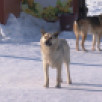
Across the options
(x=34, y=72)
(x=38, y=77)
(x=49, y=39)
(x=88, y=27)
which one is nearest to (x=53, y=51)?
(x=49, y=39)

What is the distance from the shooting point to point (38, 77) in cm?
699

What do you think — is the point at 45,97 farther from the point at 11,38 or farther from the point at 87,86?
the point at 11,38

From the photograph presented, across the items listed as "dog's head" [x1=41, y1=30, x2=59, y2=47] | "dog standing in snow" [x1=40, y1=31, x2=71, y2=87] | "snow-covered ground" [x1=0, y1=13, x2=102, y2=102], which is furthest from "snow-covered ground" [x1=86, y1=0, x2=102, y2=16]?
"dog's head" [x1=41, y1=30, x2=59, y2=47]

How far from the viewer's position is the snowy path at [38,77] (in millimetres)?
5555

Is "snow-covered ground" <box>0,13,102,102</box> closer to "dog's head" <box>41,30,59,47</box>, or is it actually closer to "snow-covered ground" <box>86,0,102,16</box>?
"dog's head" <box>41,30,59,47</box>

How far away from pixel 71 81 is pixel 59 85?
473mm

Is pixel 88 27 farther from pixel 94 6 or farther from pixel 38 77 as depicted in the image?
pixel 94 6

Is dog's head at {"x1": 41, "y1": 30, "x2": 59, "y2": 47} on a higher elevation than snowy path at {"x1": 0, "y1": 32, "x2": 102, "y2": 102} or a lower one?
higher

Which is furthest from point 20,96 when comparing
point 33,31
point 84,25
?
point 33,31

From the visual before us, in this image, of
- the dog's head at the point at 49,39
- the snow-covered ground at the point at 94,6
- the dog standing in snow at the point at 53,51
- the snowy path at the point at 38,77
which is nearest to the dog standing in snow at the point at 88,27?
the snowy path at the point at 38,77

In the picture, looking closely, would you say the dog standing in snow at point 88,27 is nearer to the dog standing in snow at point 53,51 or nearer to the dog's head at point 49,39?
the dog standing in snow at point 53,51

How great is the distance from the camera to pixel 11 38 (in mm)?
11664

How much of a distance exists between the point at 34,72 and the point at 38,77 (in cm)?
46

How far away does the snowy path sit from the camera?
5.55m
